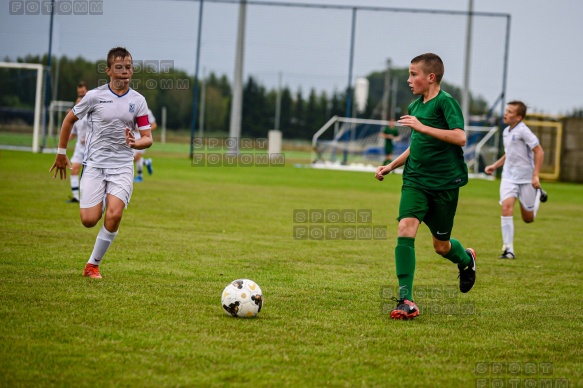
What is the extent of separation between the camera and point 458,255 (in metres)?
7.22

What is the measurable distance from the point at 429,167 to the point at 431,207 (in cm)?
35

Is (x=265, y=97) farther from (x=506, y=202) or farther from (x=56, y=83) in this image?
(x=506, y=202)

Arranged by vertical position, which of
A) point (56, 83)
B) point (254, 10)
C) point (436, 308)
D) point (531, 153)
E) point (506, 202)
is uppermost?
point (254, 10)

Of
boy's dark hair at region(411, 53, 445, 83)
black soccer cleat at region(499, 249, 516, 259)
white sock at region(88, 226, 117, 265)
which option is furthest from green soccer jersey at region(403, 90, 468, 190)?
black soccer cleat at region(499, 249, 516, 259)

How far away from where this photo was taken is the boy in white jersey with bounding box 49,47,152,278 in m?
7.44

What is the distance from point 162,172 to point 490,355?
20.7m

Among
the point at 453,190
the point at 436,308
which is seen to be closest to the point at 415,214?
the point at 453,190

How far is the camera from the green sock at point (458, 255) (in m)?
7.15

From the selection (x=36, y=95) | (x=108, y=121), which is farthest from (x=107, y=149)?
(x=36, y=95)

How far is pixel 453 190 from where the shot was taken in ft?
21.9

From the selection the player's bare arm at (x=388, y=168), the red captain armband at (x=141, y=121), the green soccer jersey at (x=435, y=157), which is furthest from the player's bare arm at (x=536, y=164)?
the red captain armband at (x=141, y=121)

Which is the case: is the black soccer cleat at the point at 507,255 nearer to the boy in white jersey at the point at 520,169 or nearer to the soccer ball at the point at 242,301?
the boy in white jersey at the point at 520,169

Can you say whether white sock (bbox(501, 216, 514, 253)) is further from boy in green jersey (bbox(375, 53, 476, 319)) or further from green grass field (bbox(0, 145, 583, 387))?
boy in green jersey (bbox(375, 53, 476, 319))

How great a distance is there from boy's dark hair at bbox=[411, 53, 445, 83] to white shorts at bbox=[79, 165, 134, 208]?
3.01 meters
